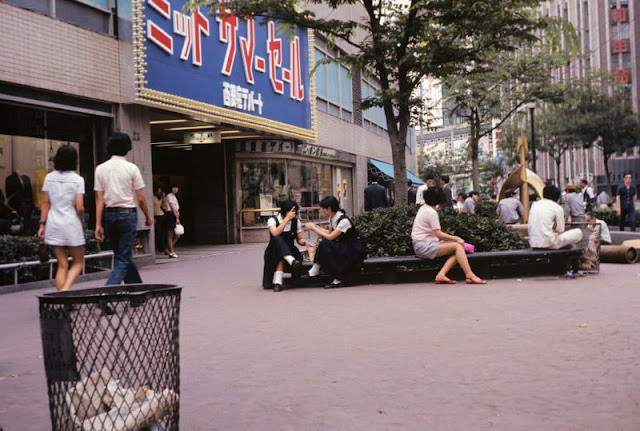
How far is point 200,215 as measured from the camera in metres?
25.2

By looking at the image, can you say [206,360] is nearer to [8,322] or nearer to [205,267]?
[8,322]

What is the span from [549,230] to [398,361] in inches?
239

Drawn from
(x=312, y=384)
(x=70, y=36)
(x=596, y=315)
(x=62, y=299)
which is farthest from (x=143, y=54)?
(x=62, y=299)

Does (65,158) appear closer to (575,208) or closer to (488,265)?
(488,265)

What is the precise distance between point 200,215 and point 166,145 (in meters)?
2.49

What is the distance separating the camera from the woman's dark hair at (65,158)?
739 centimetres

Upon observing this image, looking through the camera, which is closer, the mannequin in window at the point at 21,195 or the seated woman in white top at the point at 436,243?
the seated woman in white top at the point at 436,243

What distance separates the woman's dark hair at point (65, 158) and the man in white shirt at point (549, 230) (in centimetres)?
645

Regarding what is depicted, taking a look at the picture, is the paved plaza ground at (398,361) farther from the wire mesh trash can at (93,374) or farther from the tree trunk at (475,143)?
the tree trunk at (475,143)

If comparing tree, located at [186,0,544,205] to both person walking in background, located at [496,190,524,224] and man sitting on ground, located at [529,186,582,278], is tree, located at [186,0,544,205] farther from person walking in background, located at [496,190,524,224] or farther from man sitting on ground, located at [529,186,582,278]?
person walking in background, located at [496,190,524,224]

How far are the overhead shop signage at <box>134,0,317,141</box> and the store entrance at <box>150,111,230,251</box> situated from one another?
2583 mm

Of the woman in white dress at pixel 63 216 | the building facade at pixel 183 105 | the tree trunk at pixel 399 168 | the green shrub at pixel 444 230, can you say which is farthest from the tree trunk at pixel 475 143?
the woman in white dress at pixel 63 216

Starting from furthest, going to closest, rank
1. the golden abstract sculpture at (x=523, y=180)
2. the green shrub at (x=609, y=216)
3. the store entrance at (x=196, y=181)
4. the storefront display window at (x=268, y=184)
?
the storefront display window at (x=268, y=184) < the store entrance at (x=196, y=181) < the green shrub at (x=609, y=216) < the golden abstract sculpture at (x=523, y=180)

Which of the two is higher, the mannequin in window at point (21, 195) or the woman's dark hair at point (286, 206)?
the mannequin in window at point (21, 195)
